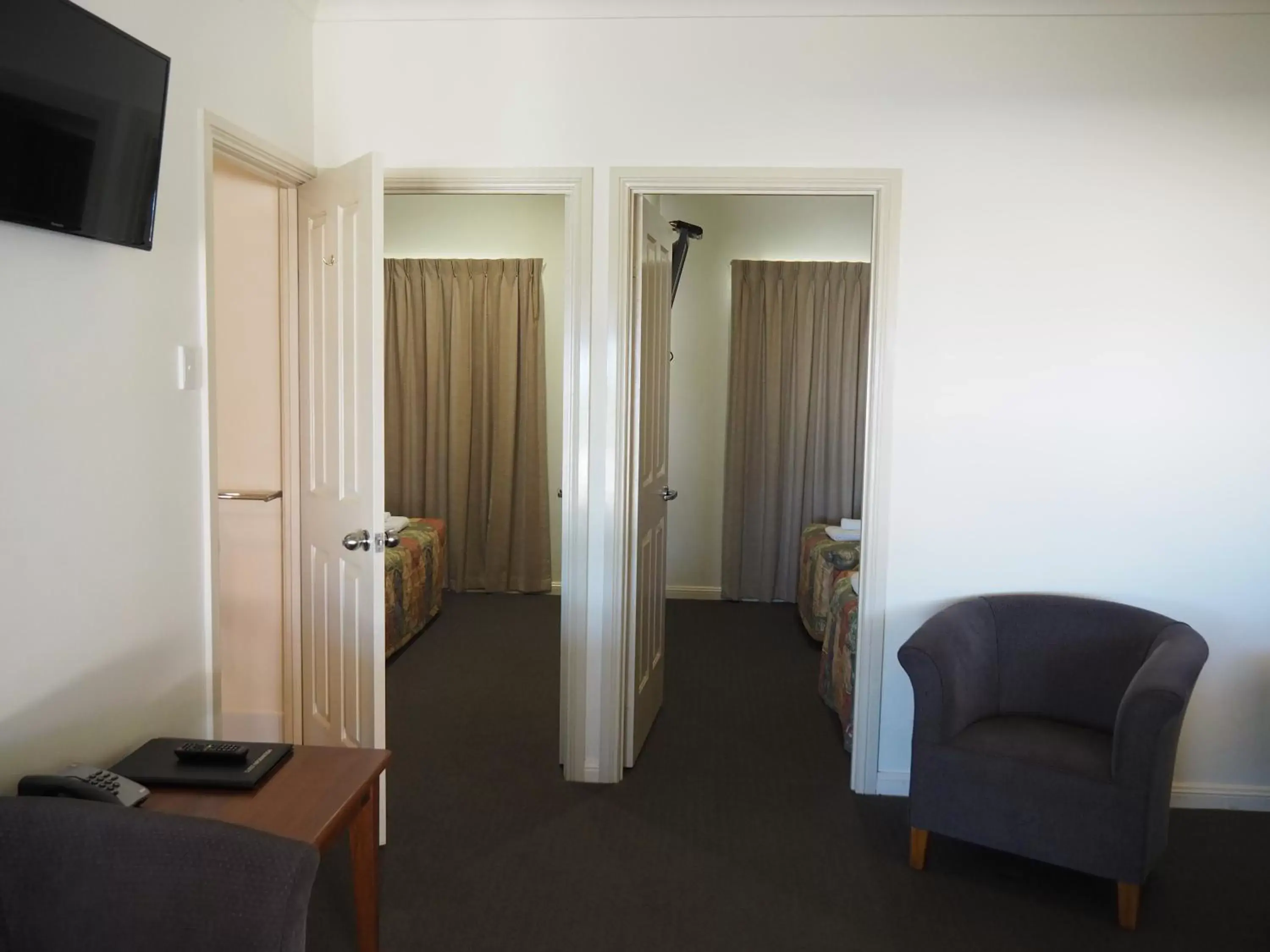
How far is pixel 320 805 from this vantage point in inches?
78.9

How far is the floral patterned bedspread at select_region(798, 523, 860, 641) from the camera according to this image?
4.75 meters

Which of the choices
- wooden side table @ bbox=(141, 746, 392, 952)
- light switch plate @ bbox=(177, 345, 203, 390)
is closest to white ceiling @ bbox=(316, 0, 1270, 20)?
light switch plate @ bbox=(177, 345, 203, 390)

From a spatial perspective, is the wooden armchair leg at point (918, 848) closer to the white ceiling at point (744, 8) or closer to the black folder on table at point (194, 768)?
the black folder on table at point (194, 768)

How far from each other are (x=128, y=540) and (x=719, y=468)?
4.33 meters

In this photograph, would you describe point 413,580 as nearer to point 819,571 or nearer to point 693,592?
point 693,592

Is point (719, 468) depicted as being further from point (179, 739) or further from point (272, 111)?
point (179, 739)

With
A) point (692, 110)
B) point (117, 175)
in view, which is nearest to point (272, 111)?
point (117, 175)

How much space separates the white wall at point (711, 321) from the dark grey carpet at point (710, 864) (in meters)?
2.16

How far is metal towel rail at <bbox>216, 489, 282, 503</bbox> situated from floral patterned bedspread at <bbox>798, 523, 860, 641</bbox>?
2.34 meters

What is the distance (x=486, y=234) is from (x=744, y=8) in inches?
130

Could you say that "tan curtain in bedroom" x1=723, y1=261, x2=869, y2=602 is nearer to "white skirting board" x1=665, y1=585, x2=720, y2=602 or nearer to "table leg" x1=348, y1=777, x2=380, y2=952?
"white skirting board" x1=665, y1=585, x2=720, y2=602

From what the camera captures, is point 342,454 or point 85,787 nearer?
point 85,787

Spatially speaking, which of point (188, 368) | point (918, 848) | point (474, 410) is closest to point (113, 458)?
Result: point (188, 368)

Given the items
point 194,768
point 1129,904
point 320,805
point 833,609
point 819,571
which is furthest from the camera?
point 819,571
